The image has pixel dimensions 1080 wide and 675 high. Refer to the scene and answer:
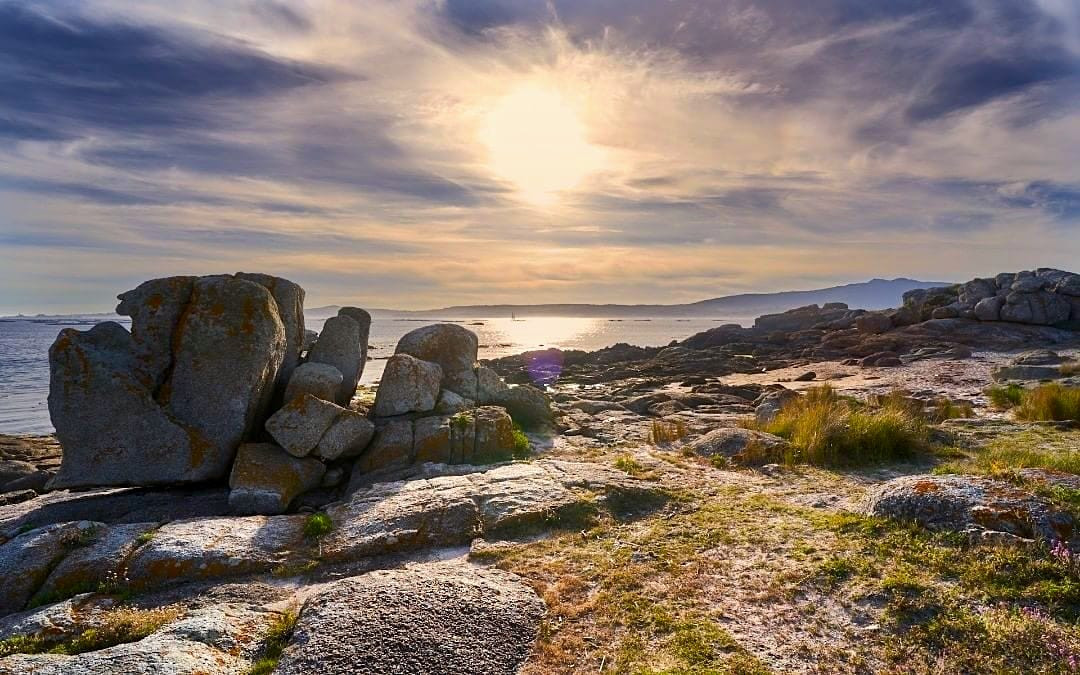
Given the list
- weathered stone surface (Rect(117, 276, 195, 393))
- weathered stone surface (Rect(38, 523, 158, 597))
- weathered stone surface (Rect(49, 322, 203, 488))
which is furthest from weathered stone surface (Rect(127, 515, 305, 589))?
weathered stone surface (Rect(117, 276, 195, 393))

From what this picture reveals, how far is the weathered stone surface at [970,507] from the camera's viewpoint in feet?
24.2

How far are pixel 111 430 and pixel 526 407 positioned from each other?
10.4 m

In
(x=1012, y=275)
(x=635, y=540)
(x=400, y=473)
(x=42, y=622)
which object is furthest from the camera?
(x=1012, y=275)

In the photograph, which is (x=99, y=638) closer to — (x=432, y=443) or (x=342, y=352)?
(x=432, y=443)

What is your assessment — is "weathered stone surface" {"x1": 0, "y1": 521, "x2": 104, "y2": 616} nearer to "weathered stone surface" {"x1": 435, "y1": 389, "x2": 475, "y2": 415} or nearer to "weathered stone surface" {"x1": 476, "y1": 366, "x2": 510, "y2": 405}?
"weathered stone surface" {"x1": 435, "y1": 389, "x2": 475, "y2": 415}

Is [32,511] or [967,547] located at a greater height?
[967,547]

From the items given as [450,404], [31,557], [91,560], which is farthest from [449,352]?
[31,557]

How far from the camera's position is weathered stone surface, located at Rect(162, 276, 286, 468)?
41.8 feet

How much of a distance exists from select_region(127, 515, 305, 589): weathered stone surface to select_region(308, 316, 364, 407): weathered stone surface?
671cm

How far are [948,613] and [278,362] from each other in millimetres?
13943

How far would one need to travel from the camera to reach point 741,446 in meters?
13.8

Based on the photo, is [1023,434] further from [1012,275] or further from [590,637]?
[1012,275]

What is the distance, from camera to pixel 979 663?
216 inches

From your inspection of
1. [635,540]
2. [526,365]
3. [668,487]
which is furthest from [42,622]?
[526,365]
